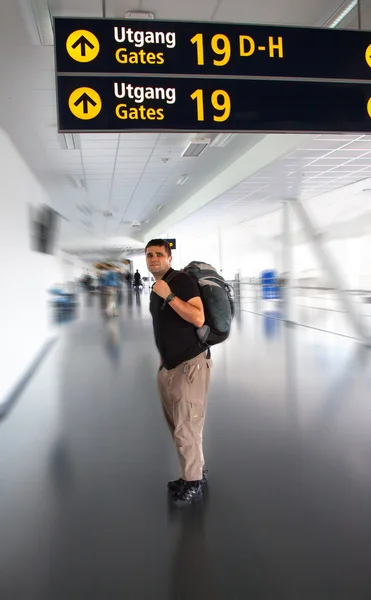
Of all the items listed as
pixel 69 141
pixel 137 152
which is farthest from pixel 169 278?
pixel 137 152

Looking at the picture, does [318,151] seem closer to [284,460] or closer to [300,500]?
[284,460]

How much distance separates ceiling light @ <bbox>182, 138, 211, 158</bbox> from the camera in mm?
6770

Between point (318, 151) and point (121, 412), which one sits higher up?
point (318, 151)

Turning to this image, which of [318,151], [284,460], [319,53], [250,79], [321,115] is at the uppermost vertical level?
[318,151]

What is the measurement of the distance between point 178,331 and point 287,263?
10.1 m

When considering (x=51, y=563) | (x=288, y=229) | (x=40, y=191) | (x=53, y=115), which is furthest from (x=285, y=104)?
(x=288, y=229)

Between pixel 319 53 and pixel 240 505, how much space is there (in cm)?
279

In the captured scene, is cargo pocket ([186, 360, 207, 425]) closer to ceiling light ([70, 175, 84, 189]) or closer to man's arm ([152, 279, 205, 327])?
man's arm ([152, 279, 205, 327])

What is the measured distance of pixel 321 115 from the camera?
2760mm

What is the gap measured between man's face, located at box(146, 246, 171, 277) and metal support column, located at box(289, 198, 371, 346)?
6.95 metres

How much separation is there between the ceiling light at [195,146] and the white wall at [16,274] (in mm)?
2594

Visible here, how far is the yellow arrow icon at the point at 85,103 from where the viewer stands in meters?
2.55

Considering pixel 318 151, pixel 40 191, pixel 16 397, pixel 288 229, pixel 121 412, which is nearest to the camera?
pixel 121 412

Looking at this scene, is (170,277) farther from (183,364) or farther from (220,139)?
(220,139)
